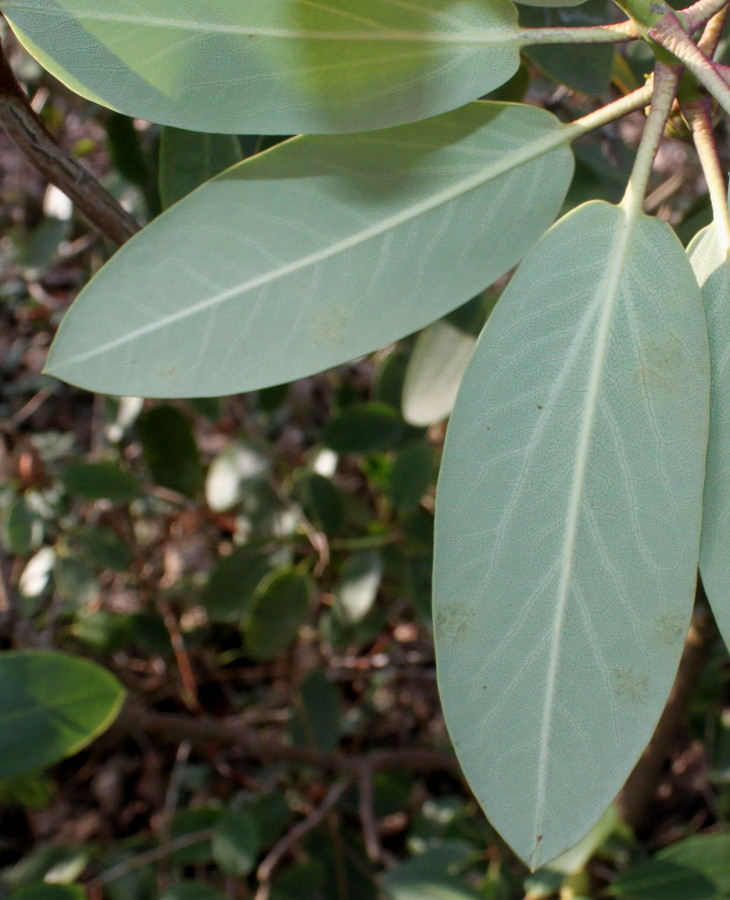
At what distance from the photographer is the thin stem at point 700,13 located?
1.65 ft

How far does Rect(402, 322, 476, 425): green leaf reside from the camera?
1.04m

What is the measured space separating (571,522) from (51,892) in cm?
78

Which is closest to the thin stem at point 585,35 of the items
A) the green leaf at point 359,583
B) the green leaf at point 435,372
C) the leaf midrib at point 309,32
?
the leaf midrib at point 309,32

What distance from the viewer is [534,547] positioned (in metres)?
0.50

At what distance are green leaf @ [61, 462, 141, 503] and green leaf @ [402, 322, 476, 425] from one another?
46 centimetres

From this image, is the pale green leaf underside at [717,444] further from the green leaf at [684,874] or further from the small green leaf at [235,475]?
the small green leaf at [235,475]

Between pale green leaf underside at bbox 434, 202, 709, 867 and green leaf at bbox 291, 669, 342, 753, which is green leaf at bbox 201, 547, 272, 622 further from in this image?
pale green leaf underside at bbox 434, 202, 709, 867

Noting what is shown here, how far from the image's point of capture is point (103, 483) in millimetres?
1280

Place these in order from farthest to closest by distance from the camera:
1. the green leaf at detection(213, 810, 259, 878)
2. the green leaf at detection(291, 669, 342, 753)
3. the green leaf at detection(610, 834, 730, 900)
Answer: the green leaf at detection(291, 669, 342, 753), the green leaf at detection(213, 810, 259, 878), the green leaf at detection(610, 834, 730, 900)

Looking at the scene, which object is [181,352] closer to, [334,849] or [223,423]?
[334,849]

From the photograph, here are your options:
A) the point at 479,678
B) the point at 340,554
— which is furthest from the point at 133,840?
the point at 479,678

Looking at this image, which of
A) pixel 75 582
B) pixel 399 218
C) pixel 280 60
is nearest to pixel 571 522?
pixel 399 218

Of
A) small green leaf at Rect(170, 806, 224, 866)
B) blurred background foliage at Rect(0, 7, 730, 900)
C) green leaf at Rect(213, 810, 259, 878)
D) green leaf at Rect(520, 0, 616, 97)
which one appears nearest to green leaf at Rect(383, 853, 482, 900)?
blurred background foliage at Rect(0, 7, 730, 900)

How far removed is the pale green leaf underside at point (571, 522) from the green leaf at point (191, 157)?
0.93 feet
